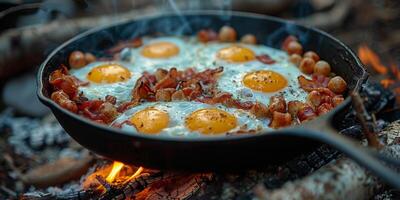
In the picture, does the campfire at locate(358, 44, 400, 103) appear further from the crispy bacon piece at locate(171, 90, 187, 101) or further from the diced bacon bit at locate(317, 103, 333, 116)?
the crispy bacon piece at locate(171, 90, 187, 101)

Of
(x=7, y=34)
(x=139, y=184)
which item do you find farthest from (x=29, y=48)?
(x=139, y=184)

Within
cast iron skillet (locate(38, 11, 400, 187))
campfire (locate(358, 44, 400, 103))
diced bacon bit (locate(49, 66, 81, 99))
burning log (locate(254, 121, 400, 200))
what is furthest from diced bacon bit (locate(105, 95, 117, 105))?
campfire (locate(358, 44, 400, 103))

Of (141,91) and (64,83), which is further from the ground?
(141,91)

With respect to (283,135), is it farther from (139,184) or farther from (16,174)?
(16,174)

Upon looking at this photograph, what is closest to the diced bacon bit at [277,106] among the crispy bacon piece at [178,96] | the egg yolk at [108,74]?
the crispy bacon piece at [178,96]

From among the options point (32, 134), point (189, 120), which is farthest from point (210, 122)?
point (32, 134)

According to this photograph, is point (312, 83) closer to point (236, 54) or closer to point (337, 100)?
point (337, 100)
